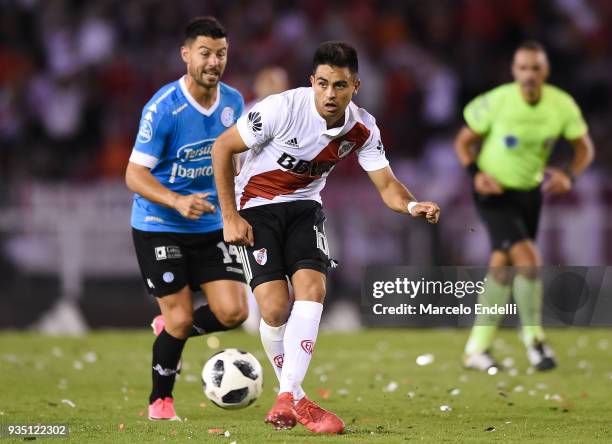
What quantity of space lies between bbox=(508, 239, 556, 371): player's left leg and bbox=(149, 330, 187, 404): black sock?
3.60 meters

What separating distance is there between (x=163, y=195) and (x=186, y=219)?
2.16 ft

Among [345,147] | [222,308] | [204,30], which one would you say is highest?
[204,30]

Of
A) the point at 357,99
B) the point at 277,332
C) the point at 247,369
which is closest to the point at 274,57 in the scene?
the point at 357,99

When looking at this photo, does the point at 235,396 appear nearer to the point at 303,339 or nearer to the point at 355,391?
the point at 303,339

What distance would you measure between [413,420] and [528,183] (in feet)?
12.0

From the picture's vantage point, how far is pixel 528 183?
414 inches

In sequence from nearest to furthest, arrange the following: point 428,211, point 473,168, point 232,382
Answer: point 428,211 < point 232,382 < point 473,168

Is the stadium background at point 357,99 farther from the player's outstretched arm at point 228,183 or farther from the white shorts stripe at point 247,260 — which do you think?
the player's outstretched arm at point 228,183

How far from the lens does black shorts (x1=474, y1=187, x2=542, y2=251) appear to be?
34.2 ft

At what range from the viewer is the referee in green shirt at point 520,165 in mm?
10258

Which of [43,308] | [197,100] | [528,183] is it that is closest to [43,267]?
[43,308]

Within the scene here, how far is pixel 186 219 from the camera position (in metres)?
7.64

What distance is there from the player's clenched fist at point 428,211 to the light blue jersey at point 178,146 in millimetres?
1589

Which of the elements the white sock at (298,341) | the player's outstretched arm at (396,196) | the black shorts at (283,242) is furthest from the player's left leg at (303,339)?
the player's outstretched arm at (396,196)
